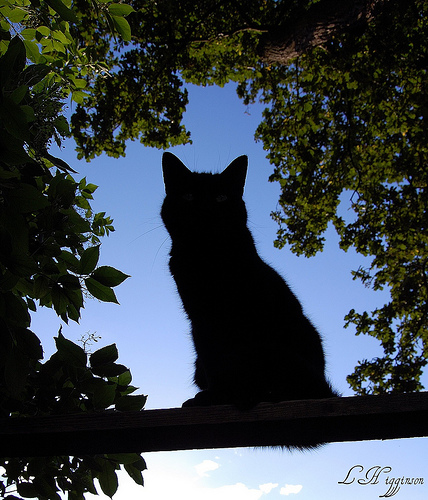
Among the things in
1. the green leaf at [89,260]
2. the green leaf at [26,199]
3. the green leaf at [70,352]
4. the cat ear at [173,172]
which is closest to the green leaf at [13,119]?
the green leaf at [26,199]

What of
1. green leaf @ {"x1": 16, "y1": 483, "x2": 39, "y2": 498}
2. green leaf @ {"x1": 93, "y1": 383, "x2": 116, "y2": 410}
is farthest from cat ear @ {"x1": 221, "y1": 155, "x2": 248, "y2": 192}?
green leaf @ {"x1": 16, "y1": 483, "x2": 39, "y2": 498}

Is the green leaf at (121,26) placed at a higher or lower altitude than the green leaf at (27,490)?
higher

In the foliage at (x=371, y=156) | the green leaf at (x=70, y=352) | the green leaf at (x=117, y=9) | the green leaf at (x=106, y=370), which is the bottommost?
the green leaf at (x=106, y=370)

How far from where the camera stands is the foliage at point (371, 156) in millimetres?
7527

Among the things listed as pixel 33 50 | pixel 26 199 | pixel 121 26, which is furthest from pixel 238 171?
pixel 26 199

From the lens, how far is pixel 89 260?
1.71 m

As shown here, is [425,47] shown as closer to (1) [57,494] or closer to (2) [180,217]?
(2) [180,217]

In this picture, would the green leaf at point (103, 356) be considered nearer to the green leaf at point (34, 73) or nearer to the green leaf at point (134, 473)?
the green leaf at point (134, 473)

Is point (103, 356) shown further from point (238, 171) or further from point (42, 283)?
point (238, 171)

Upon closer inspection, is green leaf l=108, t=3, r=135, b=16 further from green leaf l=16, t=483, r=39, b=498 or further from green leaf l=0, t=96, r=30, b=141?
green leaf l=16, t=483, r=39, b=498

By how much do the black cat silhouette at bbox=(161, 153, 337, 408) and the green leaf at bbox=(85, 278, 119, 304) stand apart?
63cm

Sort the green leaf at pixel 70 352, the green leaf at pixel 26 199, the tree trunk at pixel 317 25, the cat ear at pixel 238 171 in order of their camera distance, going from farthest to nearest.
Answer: the tree trunk at pixel 317 25
the cat ear at pixel 238 171
the green leaf at pixel 70 352
the green leaf at pixel 26 199

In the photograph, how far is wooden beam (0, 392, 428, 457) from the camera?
4.75ft

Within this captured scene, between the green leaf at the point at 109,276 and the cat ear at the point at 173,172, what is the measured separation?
139 centimetres
